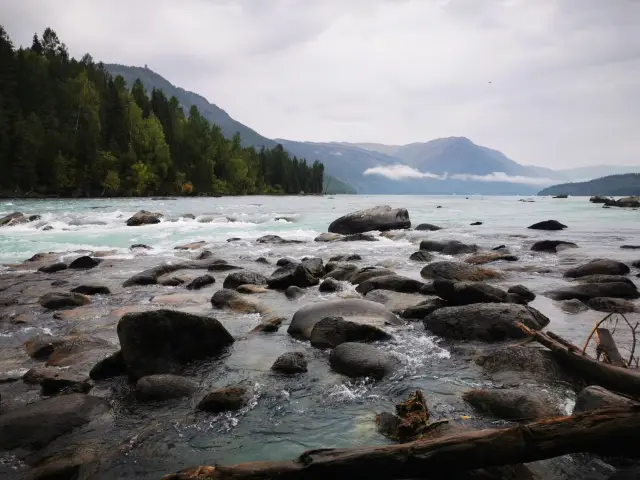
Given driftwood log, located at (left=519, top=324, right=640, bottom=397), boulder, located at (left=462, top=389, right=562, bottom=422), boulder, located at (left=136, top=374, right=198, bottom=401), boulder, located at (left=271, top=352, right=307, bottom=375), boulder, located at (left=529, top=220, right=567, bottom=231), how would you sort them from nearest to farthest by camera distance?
driftwood log, located at (left=519, top=324, right=640, bottom=397) < boulder, located at (left=462, top=389, right=562, bottom=422) < boulder, located at (left=136, top=374, right=198, bottom=401) < boulder, located at (left=271, top=352, right=307, bottom=375) < boulder, located at (left=529, top=220, right=567, bottom=231)

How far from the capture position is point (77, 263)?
15.6 m

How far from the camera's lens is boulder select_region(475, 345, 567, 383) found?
219 inches

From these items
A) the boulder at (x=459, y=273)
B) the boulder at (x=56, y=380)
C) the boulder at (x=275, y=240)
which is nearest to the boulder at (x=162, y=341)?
the boulder at (x=56, y=380)

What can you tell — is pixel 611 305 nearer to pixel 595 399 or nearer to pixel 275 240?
pixel 595 399

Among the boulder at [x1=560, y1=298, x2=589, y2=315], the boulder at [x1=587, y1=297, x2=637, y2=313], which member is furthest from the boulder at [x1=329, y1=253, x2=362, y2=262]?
the boulder at [x1=587, y1=297, x2=637, y2=313]

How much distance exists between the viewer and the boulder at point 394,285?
10891 mm

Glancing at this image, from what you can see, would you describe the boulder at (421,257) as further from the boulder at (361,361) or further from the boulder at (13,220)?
the boulder at (13,220)

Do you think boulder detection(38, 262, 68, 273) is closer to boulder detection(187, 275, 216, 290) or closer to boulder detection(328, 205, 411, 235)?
boulder detection(187, 275, 216, 290)

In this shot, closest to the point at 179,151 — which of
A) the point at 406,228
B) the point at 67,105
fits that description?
the point at 67,105

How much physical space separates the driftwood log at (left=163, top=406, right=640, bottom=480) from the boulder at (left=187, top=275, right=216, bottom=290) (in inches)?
369

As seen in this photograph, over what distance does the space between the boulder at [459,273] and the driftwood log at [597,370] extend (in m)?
6.87

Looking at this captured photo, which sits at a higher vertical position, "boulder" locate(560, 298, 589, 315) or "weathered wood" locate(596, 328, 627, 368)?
"weathered wood" locate(596, 328, 627, 368)

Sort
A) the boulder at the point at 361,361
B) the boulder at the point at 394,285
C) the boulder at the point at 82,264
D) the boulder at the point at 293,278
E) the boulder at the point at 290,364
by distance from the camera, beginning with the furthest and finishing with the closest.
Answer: the boulder at the point at 82,264 → the boulder at the point at 293,278 → the boulder at the point at 394,285 → the boulder at the point at 290,364 → the boulder at the point at 361,361

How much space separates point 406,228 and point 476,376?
78.9ft
